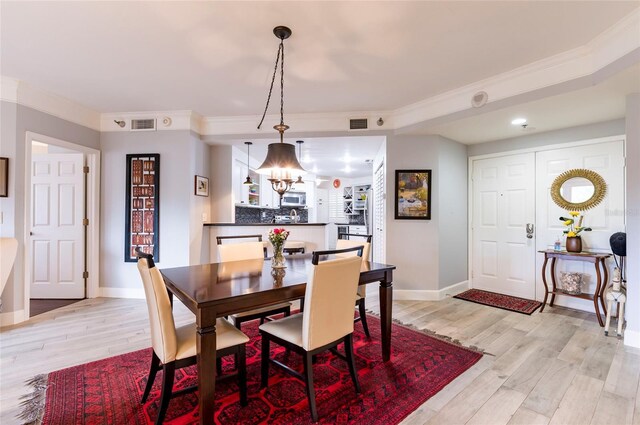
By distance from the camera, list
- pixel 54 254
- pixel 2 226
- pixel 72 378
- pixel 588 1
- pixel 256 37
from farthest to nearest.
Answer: pixel 54 254 < pixel 2 226 < pixel 256 37 < pixel 72 378 < pixel 588 1

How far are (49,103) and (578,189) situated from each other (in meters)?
6.53

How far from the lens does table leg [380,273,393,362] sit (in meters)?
2.36

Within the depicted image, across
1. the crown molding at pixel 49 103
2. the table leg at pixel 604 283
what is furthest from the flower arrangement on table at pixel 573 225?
the crown molding at pixel 49 103

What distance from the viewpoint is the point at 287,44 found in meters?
2.46

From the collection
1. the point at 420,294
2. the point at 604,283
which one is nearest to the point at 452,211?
the point at 420,294

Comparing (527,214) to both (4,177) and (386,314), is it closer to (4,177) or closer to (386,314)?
(386,314)

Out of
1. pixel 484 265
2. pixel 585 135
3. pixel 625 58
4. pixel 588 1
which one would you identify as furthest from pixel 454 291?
pixel 588 1

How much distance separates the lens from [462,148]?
14.9 feet

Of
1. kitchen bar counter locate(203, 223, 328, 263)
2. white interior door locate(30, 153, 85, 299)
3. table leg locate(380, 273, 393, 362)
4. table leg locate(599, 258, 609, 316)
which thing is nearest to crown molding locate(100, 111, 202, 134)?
white interior door locate(30, 153, 85, 299)

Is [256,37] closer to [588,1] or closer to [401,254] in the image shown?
[588,1]

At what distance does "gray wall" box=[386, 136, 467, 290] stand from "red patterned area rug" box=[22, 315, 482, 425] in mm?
1514

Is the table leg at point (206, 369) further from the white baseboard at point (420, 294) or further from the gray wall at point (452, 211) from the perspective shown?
the gray wall at point (452, 211)

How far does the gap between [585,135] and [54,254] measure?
707 cm

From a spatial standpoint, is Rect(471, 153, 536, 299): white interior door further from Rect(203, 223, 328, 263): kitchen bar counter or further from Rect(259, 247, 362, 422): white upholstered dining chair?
Rect(259, 247, 362, 422): white upholstered dining chair
